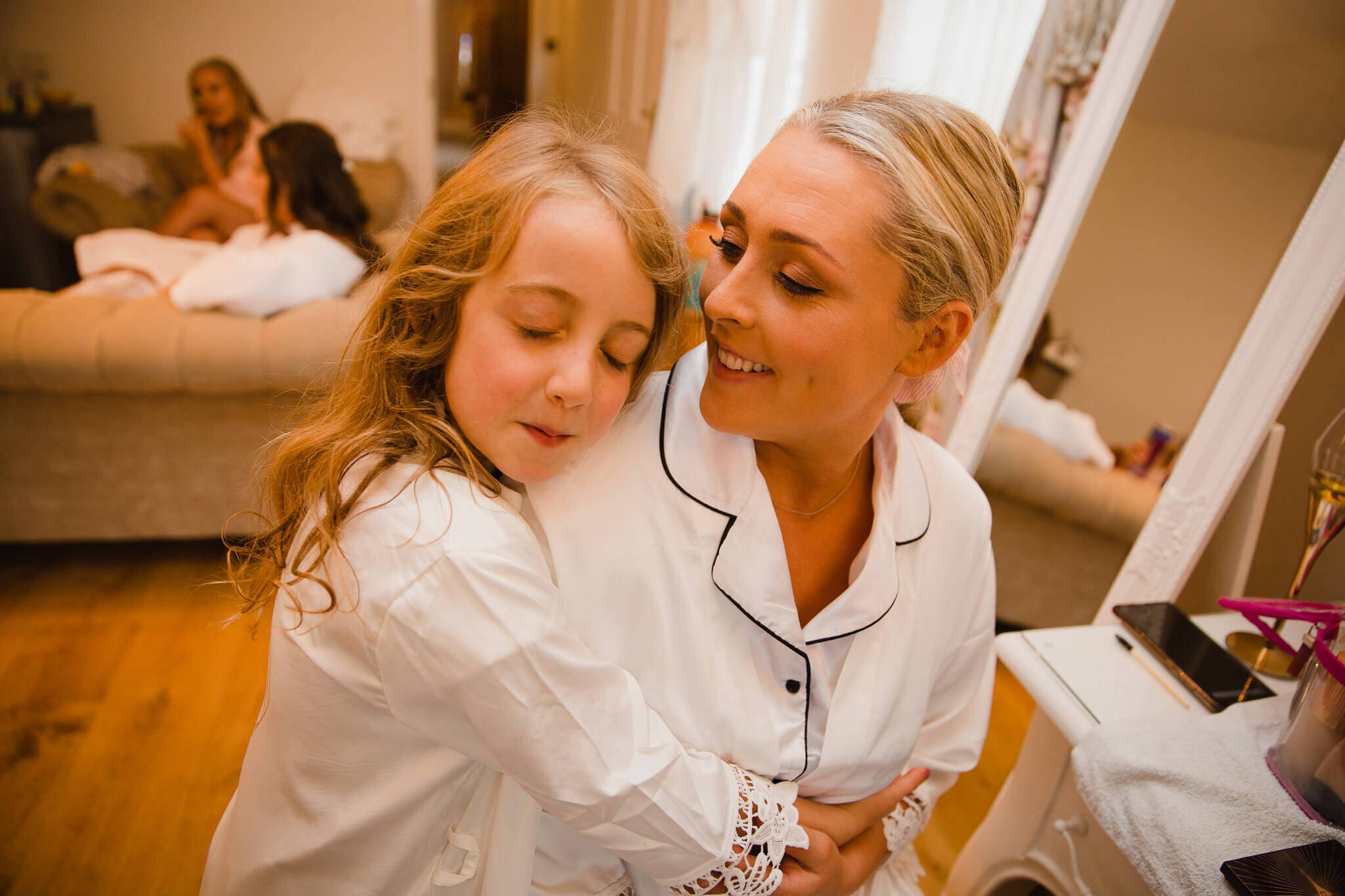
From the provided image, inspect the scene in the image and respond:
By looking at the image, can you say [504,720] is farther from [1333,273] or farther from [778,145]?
[1333,273]

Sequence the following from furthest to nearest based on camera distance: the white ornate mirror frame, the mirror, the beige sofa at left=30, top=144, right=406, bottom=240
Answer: the beige sofa at left=30, top=144, right=406, bottom=240 → the mirror → the white ornate mirror frame

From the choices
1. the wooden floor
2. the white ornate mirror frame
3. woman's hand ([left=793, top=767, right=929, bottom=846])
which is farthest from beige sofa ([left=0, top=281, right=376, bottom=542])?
the white ornate mirror frame

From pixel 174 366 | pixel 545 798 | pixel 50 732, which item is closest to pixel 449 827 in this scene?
pixel 545 798

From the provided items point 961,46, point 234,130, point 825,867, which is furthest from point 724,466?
point 234,130

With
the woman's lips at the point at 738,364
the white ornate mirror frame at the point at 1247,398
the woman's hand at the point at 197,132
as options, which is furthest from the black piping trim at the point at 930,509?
the woman's hand at the point at 197,132

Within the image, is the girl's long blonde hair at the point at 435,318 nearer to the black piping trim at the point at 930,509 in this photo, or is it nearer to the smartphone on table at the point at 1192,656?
the black piping trim at the point at 930,509

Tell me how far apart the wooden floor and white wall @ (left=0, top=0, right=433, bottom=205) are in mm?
3006

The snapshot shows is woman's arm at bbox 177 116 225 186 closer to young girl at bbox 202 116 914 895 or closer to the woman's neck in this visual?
young girl at bbox 202 116 914 895

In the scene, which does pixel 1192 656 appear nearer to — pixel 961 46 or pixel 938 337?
pixel 938 337

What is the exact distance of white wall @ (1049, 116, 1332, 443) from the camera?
1.52m

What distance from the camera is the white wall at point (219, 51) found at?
4.33m

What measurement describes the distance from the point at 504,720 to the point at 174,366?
1787 millimetres

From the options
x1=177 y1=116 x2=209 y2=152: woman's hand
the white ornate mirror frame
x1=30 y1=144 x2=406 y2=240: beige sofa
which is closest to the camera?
the white ornate mirror frame

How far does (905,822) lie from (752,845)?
34 cm
